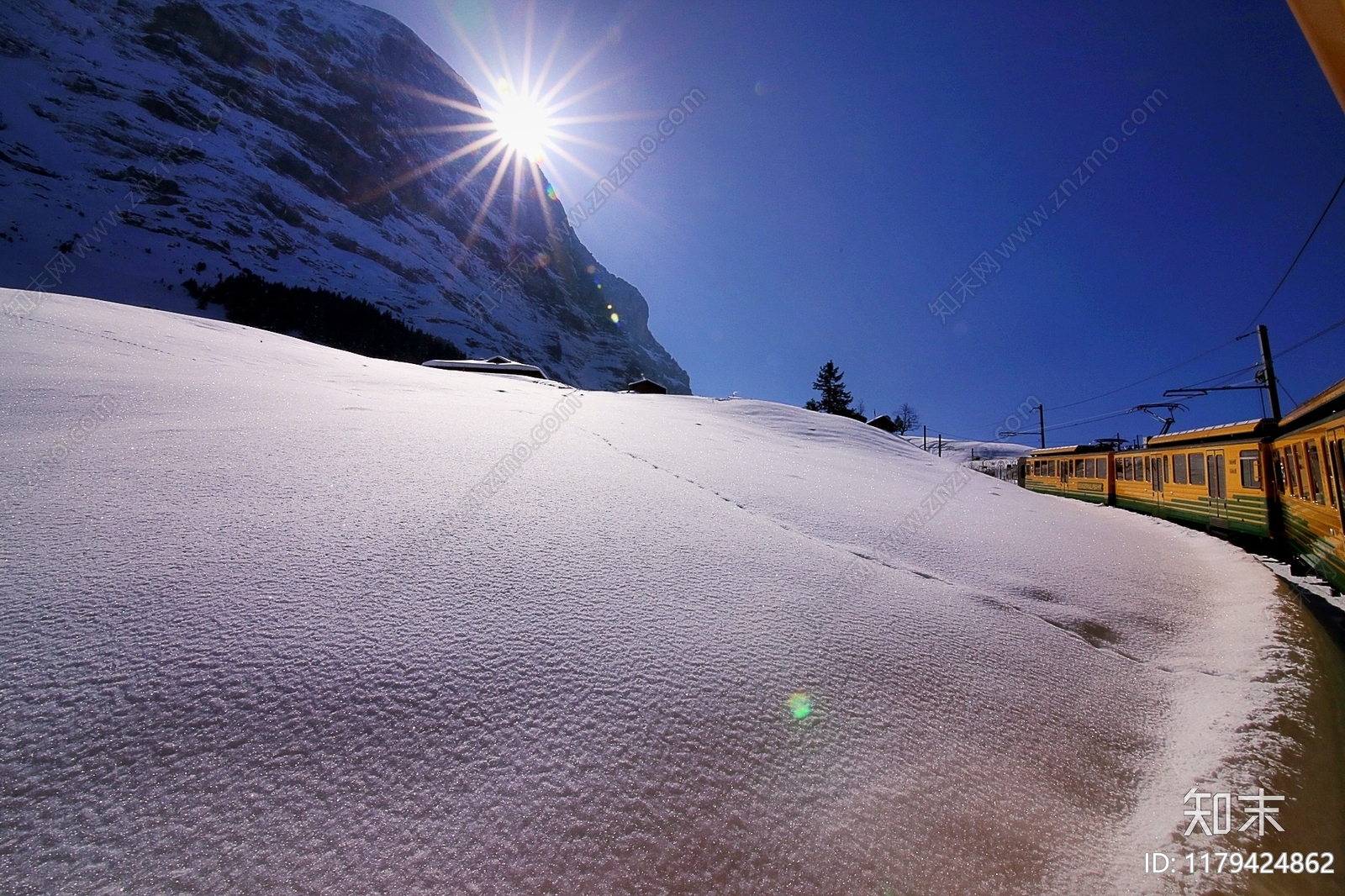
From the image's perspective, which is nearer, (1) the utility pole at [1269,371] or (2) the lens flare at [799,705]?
(2) the lens flare at [799,705]

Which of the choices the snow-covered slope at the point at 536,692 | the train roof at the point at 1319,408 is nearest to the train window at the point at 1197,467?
the train roof at the point at 1319,408

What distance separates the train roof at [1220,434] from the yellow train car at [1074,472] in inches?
77.7

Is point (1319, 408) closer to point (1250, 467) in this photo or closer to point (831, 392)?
point (1250, 467)

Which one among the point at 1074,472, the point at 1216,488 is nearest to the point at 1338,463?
the point at 1216,488

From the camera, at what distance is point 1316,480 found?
537cm

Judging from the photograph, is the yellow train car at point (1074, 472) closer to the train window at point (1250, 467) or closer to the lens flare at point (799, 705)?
the train window at point (1250, 467)

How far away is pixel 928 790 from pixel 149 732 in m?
1.55

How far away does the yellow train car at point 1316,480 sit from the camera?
463 centimetres

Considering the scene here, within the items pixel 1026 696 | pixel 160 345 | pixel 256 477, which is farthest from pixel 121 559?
pixel 160 345

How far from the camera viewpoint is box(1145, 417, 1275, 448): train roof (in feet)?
23.3

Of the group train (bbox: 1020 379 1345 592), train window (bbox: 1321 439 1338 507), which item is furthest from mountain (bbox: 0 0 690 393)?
train window (bbox: 1321 439 1338 507)

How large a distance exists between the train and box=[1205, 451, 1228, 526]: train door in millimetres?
15

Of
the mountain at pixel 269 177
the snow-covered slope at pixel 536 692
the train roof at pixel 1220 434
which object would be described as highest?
the mountain at pixel 269 177

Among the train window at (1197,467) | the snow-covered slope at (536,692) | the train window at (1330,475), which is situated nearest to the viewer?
the snow-covered slope at (536,692)
